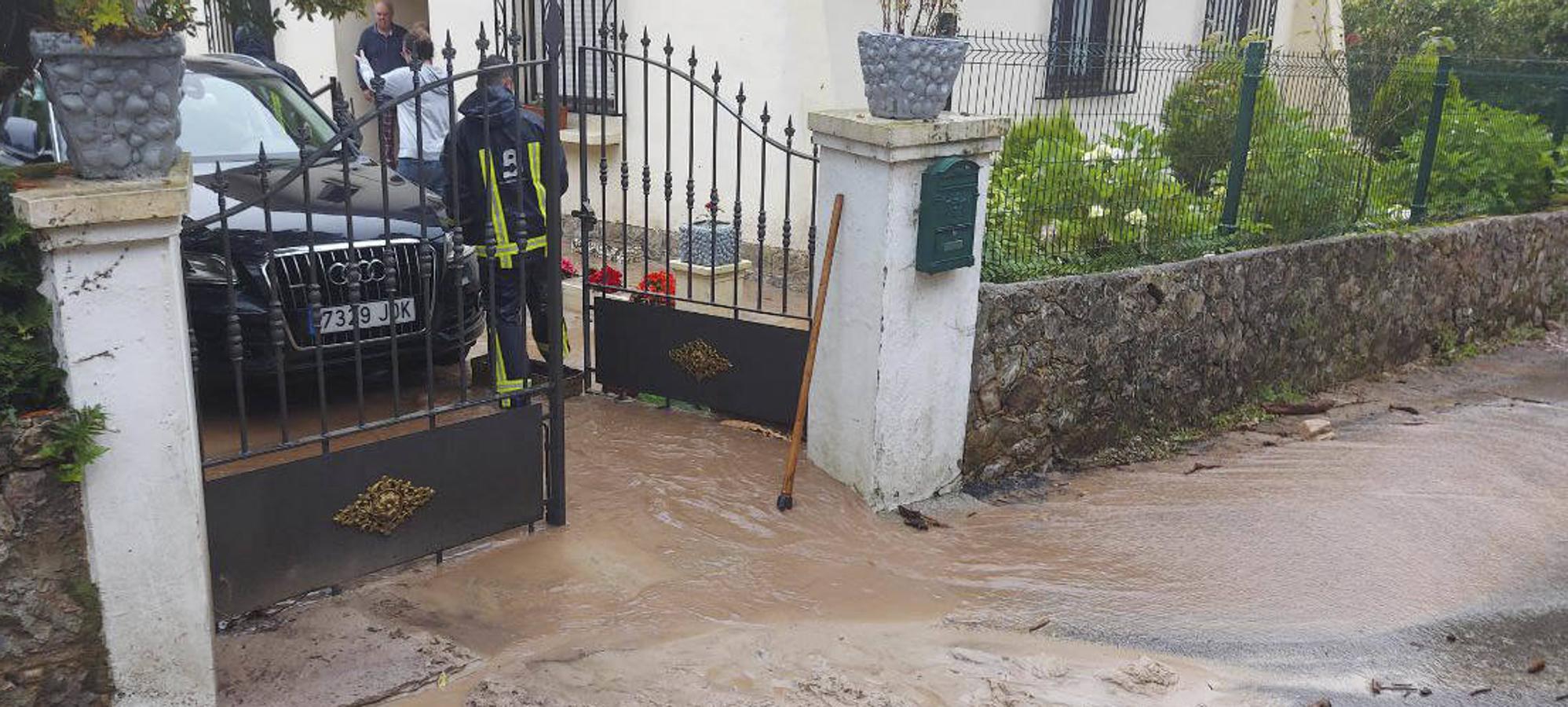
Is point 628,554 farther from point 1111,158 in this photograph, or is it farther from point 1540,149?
point 1540,149

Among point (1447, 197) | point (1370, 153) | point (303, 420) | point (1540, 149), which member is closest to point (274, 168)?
point (303, 420)

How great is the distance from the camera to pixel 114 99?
328 centimetres

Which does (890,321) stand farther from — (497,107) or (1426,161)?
(1426,161)

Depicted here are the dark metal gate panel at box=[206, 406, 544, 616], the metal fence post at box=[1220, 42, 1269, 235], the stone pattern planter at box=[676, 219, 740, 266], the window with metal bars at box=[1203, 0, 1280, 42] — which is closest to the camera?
the dark metal gate panel at box=[206, 406, 544, 616]

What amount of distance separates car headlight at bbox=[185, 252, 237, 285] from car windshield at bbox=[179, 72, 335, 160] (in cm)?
130

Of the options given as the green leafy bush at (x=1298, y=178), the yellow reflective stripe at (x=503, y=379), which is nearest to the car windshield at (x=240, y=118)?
the yellow reflective stripe at (x=503, y=379)

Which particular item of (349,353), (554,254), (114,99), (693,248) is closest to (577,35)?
(693,248)

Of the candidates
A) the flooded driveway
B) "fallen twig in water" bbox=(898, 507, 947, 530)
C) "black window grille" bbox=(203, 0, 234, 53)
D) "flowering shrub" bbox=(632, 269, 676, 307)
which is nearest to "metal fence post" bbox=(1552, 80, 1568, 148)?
the flooded driveway

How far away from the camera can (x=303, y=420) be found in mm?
5961

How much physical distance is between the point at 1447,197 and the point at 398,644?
890 cm

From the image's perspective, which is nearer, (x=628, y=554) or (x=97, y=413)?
(x=97, y=413)

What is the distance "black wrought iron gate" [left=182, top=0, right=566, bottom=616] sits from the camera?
4020 mm

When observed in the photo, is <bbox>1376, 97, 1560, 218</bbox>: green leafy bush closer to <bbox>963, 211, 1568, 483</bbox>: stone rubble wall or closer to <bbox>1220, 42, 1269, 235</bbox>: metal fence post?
<bbox>963, 211, 1568, 483</bbox>: stone rubble wall

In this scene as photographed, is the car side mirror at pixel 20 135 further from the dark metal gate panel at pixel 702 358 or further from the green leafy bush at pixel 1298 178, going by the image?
the green leafy bush at pixel 1298 178
